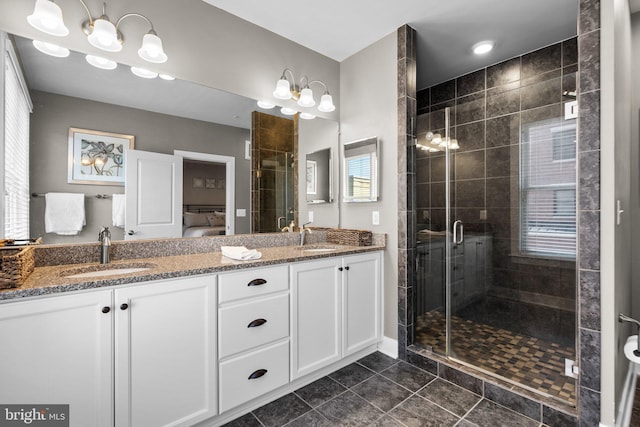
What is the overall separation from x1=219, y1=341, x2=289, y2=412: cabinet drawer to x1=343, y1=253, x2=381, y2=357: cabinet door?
55cm

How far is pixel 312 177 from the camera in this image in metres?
2.81

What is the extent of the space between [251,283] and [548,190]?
2.00 meters

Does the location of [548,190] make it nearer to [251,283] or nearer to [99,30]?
[251,283]

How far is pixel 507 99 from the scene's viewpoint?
240 centimetres

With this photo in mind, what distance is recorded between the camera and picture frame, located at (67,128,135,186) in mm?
1602

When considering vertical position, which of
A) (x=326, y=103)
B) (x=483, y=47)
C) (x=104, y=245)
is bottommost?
(x=104, y=245)

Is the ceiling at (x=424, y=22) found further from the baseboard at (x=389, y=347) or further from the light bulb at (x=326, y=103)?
the baseboard at (x=389, y=347)

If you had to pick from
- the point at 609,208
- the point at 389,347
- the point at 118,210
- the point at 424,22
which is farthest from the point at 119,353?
the point at 424,22

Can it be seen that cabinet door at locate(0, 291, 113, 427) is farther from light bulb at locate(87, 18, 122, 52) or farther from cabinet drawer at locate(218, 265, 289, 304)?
light bulb at locate(87, 18, 122, 52)

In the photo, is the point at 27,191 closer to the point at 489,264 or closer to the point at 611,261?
the point at 611,261

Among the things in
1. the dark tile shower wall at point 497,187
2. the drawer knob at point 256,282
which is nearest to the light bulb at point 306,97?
the dark tile shower wall at point 497,187

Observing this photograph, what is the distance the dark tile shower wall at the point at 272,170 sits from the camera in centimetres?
235

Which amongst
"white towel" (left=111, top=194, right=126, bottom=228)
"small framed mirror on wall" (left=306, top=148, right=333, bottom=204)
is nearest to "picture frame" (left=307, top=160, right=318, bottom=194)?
"small framed mirror on wall" (left=306, top=148, right=333, bottom=204)

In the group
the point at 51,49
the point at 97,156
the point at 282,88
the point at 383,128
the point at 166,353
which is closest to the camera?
the point at 166,353
